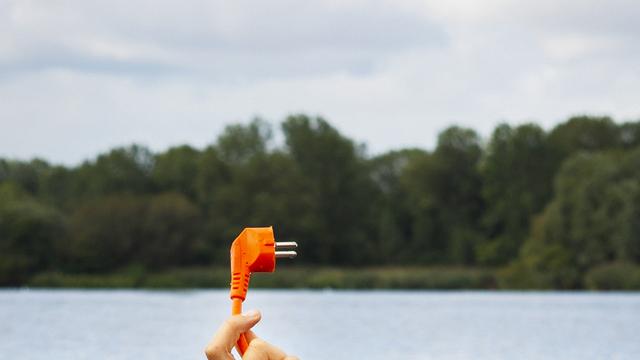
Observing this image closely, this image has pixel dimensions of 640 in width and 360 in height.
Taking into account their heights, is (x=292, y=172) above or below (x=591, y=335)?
above

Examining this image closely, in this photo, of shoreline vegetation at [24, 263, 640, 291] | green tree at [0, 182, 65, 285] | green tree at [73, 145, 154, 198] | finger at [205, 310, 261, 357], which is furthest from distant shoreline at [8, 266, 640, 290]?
finger at [205, 310, 261, 357]

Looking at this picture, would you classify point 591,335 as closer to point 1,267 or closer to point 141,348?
point 141,348

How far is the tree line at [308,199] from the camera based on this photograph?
311ft

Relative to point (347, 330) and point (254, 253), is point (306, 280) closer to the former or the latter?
point (347, 330)

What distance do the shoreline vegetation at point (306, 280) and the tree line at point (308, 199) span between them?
1.11 meters

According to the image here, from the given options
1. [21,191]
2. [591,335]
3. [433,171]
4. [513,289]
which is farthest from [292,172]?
[591,335]

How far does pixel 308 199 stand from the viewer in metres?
108

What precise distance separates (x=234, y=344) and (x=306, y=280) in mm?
83861

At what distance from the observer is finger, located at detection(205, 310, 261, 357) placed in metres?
5.98

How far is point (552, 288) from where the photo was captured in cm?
8200

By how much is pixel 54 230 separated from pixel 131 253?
22.4 ft

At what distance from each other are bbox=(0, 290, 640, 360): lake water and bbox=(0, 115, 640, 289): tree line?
35.7 meters

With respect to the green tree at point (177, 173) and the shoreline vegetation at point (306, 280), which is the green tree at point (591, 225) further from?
the green tree at point (177, 173)

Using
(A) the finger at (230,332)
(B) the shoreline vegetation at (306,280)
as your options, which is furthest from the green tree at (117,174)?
(A) the finger at (230,332)
